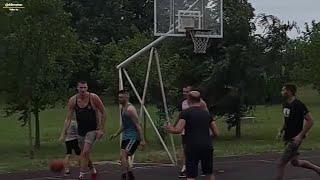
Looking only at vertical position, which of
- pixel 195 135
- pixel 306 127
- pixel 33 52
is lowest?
pixel 306 127

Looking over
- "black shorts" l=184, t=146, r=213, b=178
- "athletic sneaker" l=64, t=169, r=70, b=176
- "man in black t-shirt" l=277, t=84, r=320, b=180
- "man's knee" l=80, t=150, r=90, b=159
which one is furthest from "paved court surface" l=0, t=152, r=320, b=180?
"black shorts" l=184, t=146, r=213, b=178

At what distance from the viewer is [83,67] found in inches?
1194

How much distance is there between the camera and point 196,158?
10.4 metres

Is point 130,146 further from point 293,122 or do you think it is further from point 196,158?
point 196,158

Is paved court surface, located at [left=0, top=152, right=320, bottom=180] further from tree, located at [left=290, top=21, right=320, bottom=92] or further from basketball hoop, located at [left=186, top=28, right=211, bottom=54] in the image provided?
tree, located at [left=290, top=21, right=320, bottom=92]

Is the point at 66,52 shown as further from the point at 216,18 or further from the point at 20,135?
the point at 20,135

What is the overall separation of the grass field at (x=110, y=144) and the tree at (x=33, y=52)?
83.8 inches

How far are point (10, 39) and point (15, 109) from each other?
9.41ft

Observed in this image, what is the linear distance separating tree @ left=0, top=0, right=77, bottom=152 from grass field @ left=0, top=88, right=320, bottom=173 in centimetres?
213

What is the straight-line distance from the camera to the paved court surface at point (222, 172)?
14.3m

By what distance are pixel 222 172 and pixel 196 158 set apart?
16.5 feet

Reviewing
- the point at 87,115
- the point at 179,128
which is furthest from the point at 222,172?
the point at 179,128

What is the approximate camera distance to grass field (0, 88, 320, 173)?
2026cm

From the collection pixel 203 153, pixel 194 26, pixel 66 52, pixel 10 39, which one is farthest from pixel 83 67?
pixel 203 153
